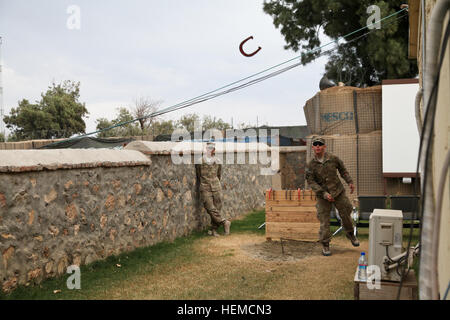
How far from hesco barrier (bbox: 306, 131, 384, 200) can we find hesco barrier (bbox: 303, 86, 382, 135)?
28 cm

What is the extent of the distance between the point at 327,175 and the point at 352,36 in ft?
45.0

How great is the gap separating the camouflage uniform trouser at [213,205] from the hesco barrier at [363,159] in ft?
10.8

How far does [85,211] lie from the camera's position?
5770 mm

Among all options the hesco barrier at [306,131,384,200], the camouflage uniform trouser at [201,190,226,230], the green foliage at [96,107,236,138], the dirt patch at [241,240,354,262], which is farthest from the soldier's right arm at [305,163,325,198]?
the green foliage at [96,107,236,138]

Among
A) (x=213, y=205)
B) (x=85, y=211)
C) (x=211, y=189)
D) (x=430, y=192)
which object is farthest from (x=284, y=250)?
(x=430, y=192)

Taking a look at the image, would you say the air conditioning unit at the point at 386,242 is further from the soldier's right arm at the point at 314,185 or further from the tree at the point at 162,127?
the tree at the point at 162,127

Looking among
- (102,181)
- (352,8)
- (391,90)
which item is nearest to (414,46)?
(391,90)

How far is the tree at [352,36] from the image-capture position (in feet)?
51.5

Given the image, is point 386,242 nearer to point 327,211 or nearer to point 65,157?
point 327,211

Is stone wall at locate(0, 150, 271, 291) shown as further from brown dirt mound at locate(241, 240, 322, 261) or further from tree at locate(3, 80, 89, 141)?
tree at locate(3, 80, 89, 141)

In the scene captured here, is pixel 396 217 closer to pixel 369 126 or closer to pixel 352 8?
pixel 369 126

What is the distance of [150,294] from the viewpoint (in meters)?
4.79

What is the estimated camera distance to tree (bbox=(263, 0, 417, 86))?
15688mm

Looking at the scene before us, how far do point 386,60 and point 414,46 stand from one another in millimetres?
8305
